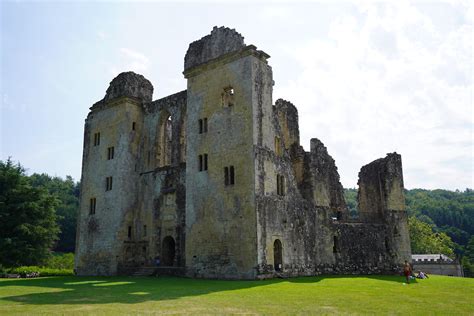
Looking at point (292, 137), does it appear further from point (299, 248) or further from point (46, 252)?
point (46, 252)

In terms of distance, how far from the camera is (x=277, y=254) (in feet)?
80.1

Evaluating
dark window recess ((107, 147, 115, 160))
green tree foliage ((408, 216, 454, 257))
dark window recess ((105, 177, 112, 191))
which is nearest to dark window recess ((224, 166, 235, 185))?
dark window recess ((105, 177, 112, 191))

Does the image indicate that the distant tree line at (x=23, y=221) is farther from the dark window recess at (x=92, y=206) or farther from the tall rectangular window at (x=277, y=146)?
the tall rectangular window at (x=277, y=146)

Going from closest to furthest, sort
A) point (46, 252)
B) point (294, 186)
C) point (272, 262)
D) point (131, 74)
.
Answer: point (272, 262) → point (294, 186) → point (131, 74) → point (46, 252)

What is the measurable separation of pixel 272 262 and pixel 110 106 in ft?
60.4

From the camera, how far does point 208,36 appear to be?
27.7m

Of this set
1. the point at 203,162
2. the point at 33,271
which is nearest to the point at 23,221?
the point at 33,271

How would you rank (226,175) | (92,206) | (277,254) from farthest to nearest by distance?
(92,206), (226,175), (277,254)

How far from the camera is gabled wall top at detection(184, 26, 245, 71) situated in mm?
26453

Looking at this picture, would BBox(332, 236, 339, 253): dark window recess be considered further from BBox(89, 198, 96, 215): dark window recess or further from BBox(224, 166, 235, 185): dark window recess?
BBox(89, 198, 96, 215): dark window recess

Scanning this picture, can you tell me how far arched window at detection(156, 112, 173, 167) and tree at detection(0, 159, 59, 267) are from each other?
15.7 metres

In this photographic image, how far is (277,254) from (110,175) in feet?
47.8

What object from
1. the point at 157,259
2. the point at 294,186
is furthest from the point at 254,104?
the point at 157,259

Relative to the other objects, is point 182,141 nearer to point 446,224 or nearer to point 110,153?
point 110,153
